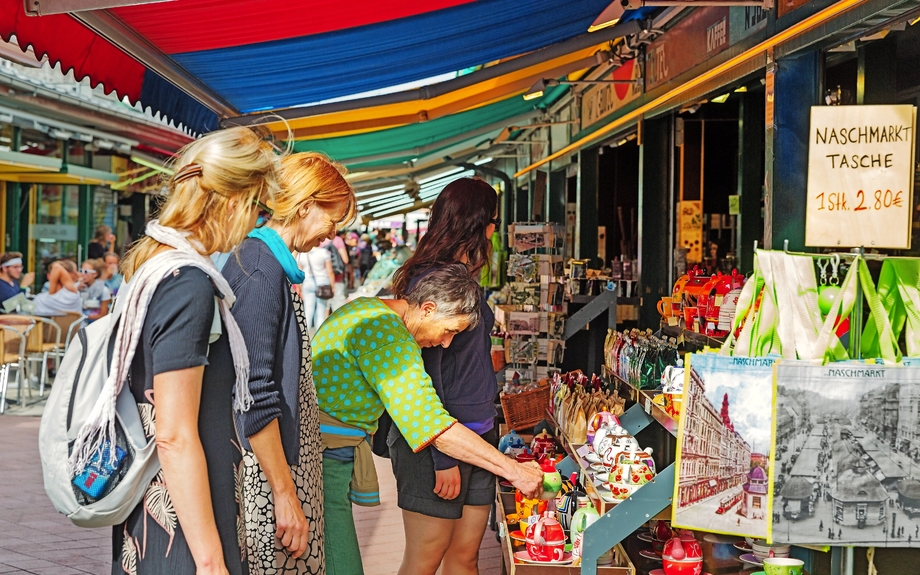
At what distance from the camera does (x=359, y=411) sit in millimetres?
2830

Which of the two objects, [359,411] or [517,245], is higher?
[517,245]

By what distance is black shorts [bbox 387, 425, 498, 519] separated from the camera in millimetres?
3230

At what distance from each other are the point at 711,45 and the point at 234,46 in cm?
218

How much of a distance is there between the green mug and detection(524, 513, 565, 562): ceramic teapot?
2.48 ft

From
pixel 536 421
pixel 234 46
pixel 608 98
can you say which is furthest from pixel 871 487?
pixel 608 98

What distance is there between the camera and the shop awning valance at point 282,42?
3.43 meters

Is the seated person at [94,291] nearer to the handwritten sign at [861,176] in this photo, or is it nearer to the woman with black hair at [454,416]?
the woman with black hair at [454,416]

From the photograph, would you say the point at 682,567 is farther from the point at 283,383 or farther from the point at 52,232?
the point at 52,232

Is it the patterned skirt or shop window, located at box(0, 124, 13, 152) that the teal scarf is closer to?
the patterned skirt

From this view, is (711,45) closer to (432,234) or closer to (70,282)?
(432,234)

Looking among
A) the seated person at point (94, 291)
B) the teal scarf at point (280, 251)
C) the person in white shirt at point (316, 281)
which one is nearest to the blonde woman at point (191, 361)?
the teal scarf at point (280, 251)

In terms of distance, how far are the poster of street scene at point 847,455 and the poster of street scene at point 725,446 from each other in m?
0.05

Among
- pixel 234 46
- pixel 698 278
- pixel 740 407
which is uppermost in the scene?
pixel 234 46

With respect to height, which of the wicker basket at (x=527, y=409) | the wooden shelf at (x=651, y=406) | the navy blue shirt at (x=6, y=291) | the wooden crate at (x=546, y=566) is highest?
the navy blue shirt at (x=6, y=291)
